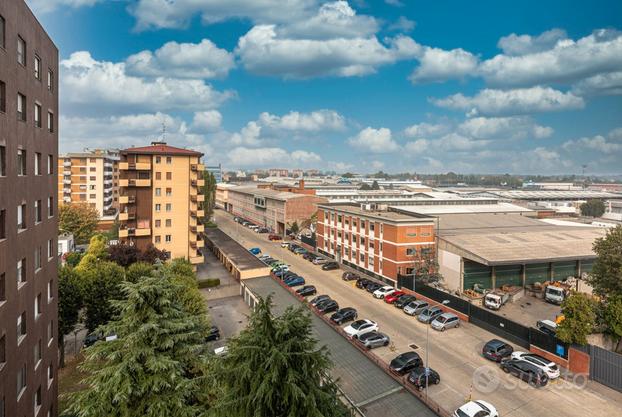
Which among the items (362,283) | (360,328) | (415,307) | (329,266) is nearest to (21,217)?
(360,328)

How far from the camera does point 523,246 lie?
44.8 meters

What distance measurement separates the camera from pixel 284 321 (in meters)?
11.2

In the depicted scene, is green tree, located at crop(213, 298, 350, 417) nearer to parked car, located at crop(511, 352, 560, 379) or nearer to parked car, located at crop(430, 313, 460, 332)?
parked car, located at crop(511, 352, 560, 379)

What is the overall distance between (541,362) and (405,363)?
969cm

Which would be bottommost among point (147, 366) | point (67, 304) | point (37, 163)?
point (67, 304)

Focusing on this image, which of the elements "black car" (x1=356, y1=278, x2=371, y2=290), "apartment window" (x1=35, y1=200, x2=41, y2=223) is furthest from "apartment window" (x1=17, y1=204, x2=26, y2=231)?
"black car" (x1=356, y1=278, x2=371, y2=290)

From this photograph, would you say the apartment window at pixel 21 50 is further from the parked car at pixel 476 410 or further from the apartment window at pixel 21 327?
the parked car at pixel 476 410

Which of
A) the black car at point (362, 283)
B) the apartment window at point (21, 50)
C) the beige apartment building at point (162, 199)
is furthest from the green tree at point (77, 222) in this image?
the apartment window at point (21, 50)

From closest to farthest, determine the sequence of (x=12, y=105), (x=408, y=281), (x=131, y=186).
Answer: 1. (x=12, y=105)
2. (x=408, y=281)
3. (x=131, y=186)

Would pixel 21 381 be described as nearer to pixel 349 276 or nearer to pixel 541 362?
pixel 541 362

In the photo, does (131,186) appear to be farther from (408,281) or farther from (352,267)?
(408,281)

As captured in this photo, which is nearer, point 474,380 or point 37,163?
point 37,163

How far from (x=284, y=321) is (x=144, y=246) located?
42.4 m

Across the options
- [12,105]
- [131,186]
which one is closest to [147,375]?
[12,105]
